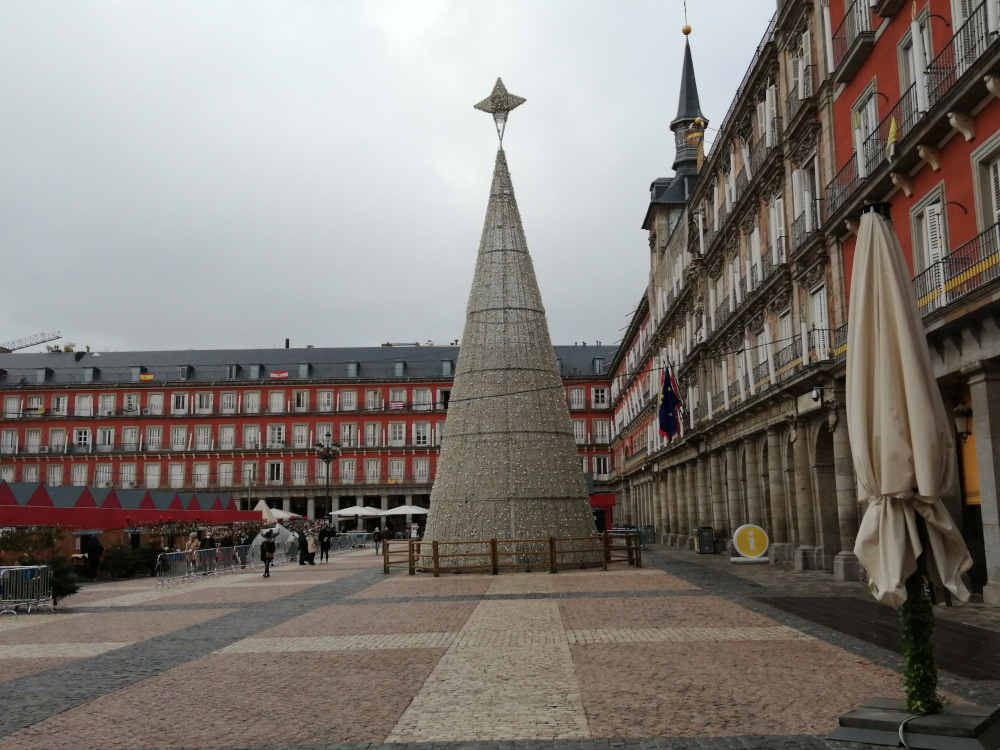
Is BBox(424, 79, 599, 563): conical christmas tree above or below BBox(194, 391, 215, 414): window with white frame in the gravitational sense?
below

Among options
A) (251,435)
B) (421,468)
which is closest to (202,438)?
(251,435)

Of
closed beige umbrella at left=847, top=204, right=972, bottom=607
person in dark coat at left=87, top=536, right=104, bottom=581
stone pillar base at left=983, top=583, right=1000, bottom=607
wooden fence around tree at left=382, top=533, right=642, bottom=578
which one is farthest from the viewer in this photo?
person in dark coat at left=87, top=536, right=104, bottom=581

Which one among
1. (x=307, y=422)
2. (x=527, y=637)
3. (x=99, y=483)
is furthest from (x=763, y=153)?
(x=99, y=483)

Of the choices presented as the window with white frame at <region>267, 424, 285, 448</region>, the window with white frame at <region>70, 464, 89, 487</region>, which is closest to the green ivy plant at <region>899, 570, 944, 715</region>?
the window with white frame at <region>267, 424, 285, 448</region>

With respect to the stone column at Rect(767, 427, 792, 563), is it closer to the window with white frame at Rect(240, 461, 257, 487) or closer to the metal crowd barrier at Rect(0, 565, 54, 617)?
the metal crowd barrier at Rect(0, 565, 54, 617)

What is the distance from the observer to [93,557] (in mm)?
23250

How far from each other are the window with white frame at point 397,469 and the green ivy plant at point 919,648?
6311 cm

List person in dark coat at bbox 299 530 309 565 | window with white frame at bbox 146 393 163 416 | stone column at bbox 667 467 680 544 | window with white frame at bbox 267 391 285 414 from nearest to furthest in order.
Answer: person in dark coat at bbox 299 530 309 565, stone column at bbox 667 467 680 544, window with white frame at bbox 267 391 285 414, window with white frame at bbox 146 393 163 416

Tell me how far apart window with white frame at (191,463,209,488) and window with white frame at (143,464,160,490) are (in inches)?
108

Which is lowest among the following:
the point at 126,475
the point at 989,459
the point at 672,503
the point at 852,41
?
the point at 672,503

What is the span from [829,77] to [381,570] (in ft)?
51.9

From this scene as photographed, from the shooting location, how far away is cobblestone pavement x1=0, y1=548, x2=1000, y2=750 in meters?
6.13

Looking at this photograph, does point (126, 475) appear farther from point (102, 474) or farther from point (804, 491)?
point (804, 491)

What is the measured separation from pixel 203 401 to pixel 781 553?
182 feet
